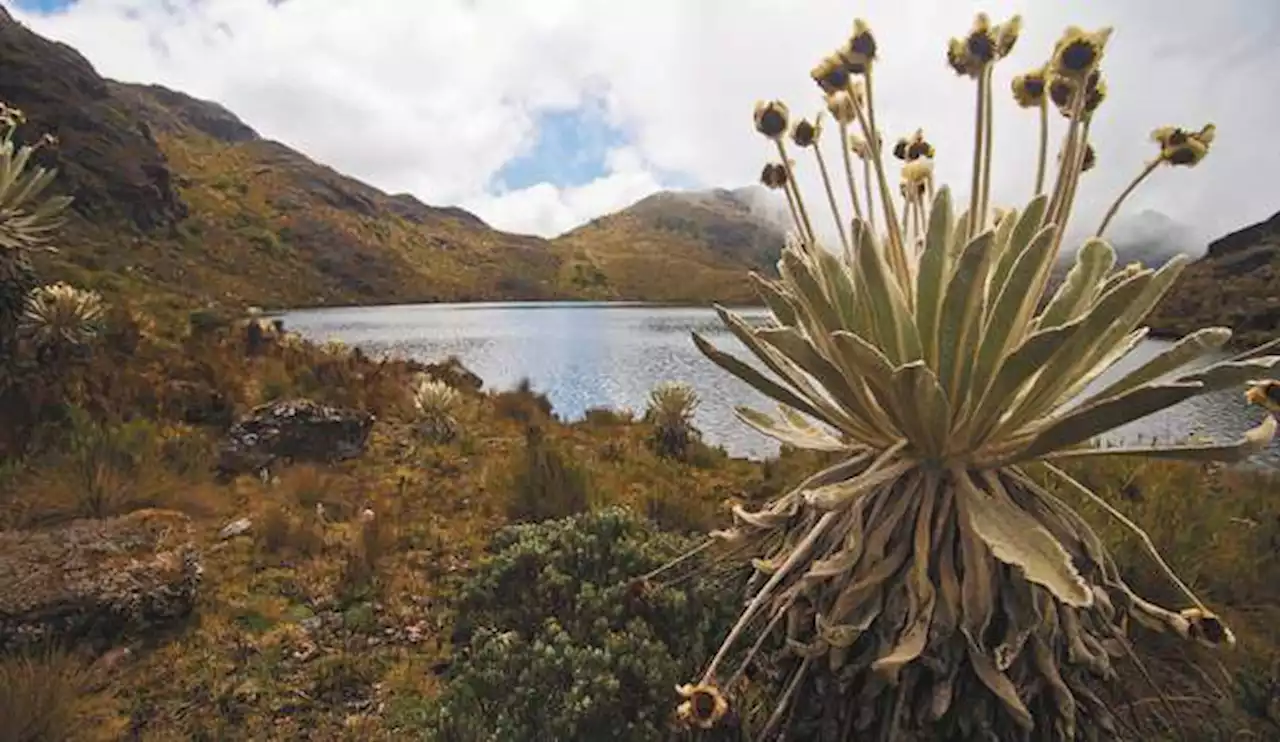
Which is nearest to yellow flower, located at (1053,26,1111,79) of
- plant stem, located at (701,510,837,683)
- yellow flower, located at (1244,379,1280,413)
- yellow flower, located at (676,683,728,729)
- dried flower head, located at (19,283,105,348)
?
yellow flower, located at (1244,379,1280,413)

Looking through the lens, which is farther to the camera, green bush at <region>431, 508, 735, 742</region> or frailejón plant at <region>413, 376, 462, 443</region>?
frailejón plant at <region>413, 376, 462, 443</region>

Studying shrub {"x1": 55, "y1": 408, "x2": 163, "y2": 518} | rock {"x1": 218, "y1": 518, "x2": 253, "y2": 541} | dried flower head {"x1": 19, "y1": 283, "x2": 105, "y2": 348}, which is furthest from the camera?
dried flower head {"x1": 19, "y1": 283, "x2": 105, "y2": 348}

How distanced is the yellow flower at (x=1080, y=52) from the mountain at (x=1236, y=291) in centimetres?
1874

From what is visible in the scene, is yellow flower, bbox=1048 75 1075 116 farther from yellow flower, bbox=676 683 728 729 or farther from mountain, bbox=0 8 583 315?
mountain, bbox=0 8 583 315

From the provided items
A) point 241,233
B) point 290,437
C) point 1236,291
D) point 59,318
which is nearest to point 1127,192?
point 290,437

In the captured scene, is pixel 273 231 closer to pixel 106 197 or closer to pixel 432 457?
pixel 106 197

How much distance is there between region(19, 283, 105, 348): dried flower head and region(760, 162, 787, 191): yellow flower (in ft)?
26.8

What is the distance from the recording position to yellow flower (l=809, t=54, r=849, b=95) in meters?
2.68

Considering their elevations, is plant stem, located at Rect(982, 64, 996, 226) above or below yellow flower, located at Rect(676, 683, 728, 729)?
above

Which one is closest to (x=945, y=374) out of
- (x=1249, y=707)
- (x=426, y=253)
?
(x=1249, y=707)

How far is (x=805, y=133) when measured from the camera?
2992 mm

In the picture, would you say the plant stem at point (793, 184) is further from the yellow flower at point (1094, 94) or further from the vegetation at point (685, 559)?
the yellow flower at point (1094, 94)

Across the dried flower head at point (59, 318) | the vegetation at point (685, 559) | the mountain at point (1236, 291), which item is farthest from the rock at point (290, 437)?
the mountain at point (1236, 291)

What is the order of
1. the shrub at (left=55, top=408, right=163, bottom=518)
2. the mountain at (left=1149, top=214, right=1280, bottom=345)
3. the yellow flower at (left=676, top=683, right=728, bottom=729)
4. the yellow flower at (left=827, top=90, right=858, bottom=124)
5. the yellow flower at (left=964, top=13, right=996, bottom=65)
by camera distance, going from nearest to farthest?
the yellow flower at (left=676, top=683, right=728, bottom=729), the yellow flower at (left=964, top=13, right=996, bottom=65), the yellow flower at (left=827, top=90, right=858, bottom=124), the shrub at (left=55, top=408, right=163, bottom=518), the mountain at (left=1149, top=214, right=1280, bottom=345)
